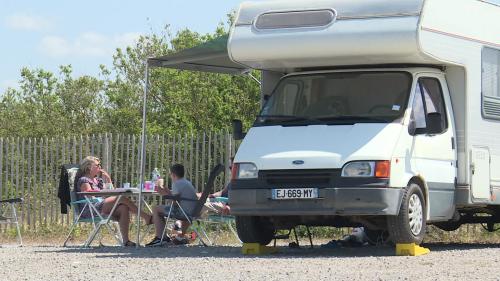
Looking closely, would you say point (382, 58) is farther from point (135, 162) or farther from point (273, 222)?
point (135, 162)

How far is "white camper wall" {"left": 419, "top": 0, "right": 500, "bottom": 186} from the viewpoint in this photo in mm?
12672

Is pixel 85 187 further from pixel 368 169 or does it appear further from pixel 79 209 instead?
pixel 368 169

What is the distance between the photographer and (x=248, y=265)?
11.1 meters

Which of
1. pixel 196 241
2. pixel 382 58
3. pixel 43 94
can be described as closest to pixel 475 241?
pixel 196 241

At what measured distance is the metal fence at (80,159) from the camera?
1827cm

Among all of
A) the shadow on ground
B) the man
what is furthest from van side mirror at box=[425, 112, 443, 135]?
the man

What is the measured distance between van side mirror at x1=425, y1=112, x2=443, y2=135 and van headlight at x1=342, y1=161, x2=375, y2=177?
99 cm

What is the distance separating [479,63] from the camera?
13406mm

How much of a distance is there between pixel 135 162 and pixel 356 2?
24.0 feet

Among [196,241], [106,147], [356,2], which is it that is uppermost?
[356,2]

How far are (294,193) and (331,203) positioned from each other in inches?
16.6

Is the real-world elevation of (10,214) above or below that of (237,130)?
below

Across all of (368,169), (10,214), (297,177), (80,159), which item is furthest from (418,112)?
(10,214)

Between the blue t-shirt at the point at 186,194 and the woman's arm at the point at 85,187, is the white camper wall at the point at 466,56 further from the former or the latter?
the woman's arm at the point at 85,187
